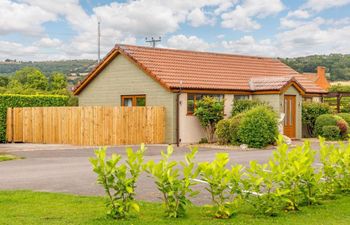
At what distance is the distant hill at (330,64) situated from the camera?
8063 centimetres

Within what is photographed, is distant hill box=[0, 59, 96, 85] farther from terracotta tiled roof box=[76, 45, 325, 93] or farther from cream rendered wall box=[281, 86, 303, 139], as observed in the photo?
cream rendered wall box=[281, 86, 303, 139]

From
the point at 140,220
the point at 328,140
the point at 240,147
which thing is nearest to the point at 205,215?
the point at 140,220

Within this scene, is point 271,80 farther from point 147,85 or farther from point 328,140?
point 147,85

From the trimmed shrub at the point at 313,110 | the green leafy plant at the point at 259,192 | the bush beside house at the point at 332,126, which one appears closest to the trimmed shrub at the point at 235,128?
the bush beside house at the point at 332,126

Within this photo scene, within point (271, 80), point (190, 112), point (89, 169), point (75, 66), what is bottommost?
point (89, 169)

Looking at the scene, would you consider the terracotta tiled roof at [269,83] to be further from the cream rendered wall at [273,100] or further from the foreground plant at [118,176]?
the foreground plant at [118,176]

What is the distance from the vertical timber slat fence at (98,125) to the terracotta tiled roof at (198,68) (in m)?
2.05

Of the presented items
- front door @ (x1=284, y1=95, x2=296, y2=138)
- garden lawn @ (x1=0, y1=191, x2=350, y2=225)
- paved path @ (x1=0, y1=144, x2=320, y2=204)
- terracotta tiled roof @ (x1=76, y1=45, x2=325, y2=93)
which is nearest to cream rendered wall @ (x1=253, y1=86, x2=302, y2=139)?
front door @ (x1=284, y1=95, x2=296, y2=138)

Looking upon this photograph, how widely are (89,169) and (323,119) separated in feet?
57.5

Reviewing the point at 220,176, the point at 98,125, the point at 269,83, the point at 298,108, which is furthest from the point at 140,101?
the point at 220,176

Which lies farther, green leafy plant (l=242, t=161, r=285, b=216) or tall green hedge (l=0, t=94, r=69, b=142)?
tall green hedge (l=0, t=94, r=69, b=142)

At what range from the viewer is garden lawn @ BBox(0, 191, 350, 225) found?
7.32 meters

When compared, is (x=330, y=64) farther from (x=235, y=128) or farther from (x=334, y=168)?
(x=334, y=168)

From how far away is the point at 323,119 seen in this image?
28.2 meters
